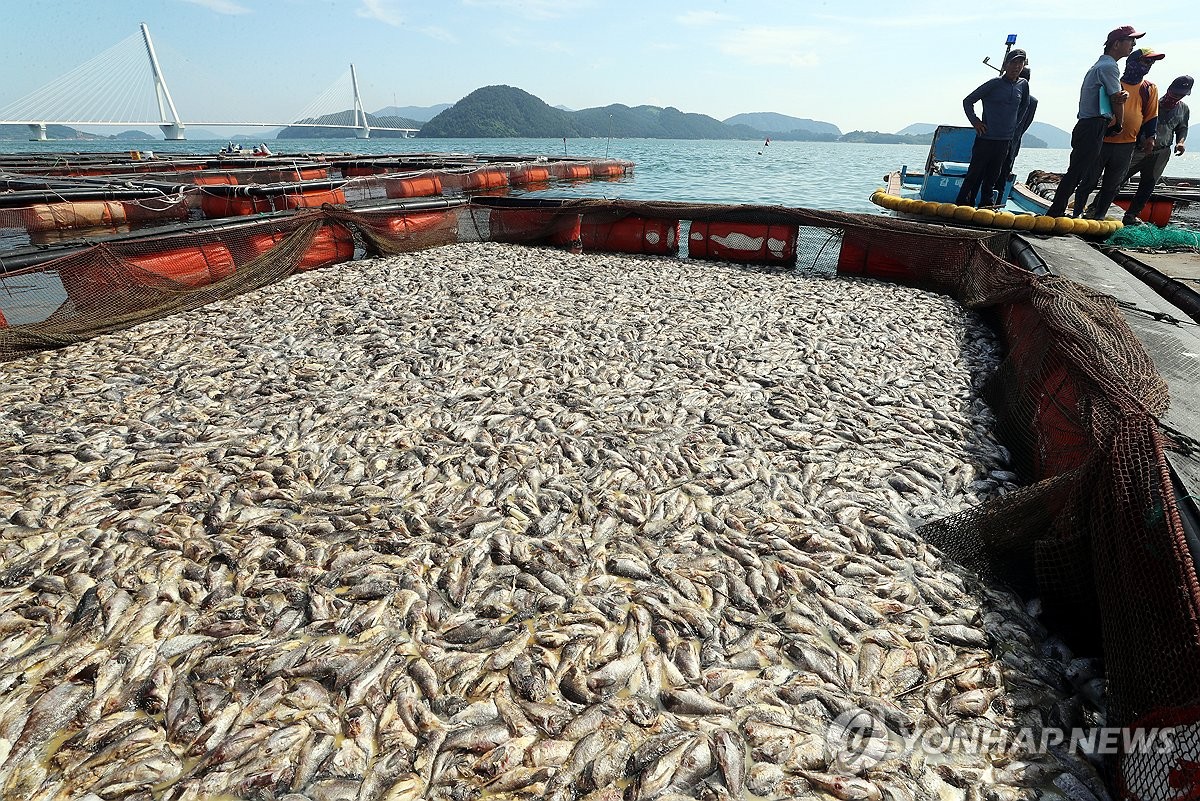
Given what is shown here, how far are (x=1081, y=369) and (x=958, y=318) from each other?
215 inches

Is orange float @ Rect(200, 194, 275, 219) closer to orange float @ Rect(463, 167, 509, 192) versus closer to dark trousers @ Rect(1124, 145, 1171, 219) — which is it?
orange float @ Rect(463, 167, 509, 192)

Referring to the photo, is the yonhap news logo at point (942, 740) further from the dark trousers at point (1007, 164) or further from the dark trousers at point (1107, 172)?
→ the dark trousers at point (1007, 164)

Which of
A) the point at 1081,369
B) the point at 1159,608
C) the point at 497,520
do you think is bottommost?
the point at 497,520

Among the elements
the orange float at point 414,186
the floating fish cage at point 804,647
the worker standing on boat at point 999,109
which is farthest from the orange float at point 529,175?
the floating fish cage at point 804,647

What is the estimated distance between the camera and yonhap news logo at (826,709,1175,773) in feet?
9.97

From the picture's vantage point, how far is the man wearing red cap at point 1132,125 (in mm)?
9867

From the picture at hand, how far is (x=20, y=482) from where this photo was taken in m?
5.03

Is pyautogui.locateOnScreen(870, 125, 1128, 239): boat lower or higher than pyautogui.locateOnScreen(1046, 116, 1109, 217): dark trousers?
lower

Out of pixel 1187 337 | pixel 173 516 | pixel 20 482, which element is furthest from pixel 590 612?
pixel 1187 337

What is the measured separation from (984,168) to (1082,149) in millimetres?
2249

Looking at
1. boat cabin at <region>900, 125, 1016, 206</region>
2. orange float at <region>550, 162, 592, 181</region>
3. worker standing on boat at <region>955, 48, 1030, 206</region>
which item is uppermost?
worker standing on boat at <region>955, 48, 1030, 206</region>

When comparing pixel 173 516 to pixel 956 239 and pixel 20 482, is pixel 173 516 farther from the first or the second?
pixel 956 239

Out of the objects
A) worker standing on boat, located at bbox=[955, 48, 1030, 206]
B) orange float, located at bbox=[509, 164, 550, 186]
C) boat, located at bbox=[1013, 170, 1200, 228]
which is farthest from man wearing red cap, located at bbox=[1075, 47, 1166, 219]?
orange float, located at bbox=[509, 164, 550, 186]

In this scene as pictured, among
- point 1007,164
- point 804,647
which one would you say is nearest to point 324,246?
point 804,647
